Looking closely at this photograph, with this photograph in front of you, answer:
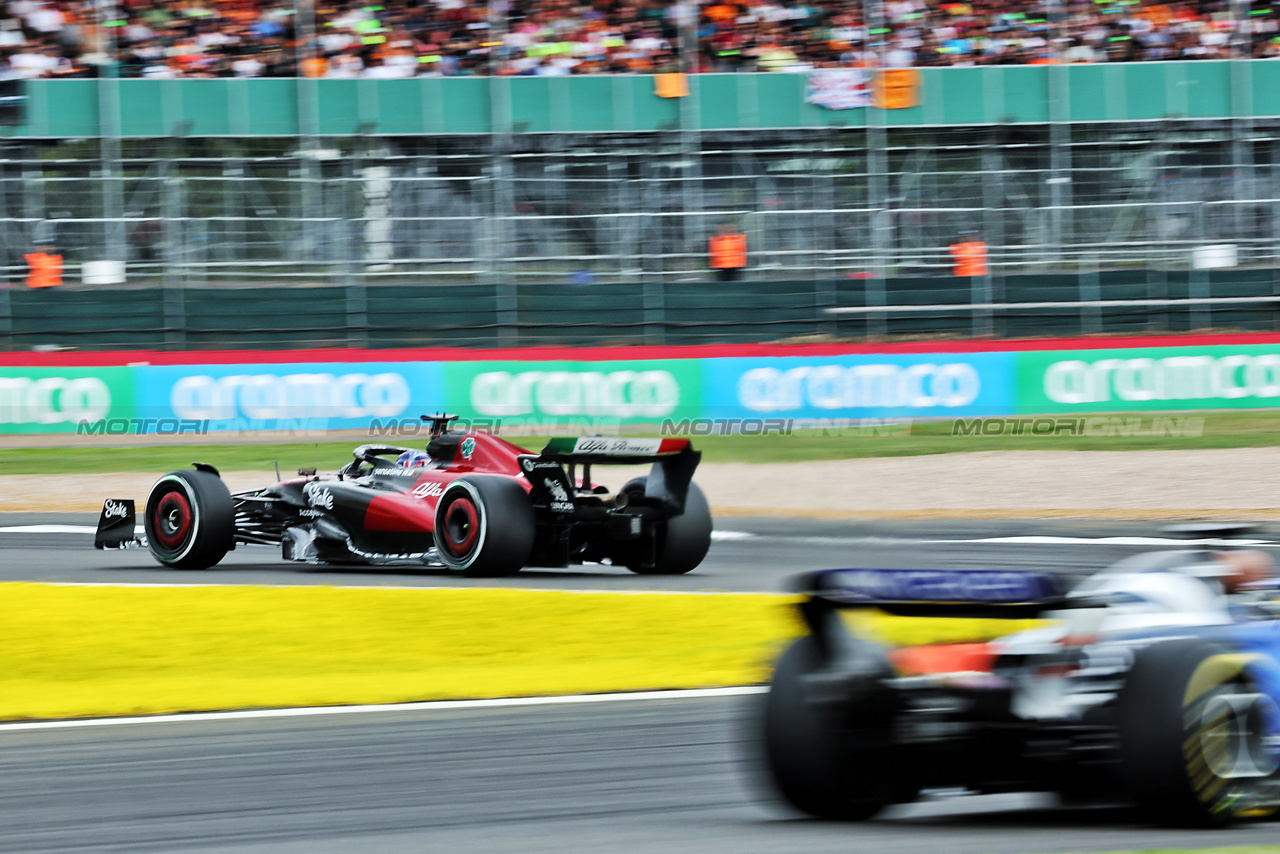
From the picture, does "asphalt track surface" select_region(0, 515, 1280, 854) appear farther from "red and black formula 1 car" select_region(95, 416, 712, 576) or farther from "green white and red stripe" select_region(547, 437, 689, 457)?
"red and black formula 1 car" select_region(95, 416, 712, 576)

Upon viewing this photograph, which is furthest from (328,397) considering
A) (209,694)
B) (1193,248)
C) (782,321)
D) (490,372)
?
(209,694)

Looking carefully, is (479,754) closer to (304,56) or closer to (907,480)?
(907,480)

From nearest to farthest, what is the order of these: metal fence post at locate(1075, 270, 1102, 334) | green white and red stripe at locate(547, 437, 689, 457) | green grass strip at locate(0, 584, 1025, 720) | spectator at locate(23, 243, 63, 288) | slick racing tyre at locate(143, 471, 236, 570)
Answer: green grass strip at locate(0, 584, 1025, 720)
green white and red stripe at locate(547, 437, 689, 457)
slick racing tyre at locate(143, 471, 236, 570)
spectator at locate(23, 243, 63, 288)
metal fence post at locate(1075, 270, 1102, 334)

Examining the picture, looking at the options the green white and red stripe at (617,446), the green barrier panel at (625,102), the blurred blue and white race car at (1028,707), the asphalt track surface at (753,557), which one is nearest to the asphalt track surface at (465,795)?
the blurred blue and white race car at (1028,707)

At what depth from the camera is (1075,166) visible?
24.0 m

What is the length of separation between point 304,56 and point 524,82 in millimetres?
3153

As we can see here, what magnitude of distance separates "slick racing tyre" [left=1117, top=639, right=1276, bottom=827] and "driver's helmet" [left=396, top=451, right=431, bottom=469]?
25.0 feet

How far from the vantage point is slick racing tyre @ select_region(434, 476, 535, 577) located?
33.8ft

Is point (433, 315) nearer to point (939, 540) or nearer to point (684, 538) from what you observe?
point (939, 540)

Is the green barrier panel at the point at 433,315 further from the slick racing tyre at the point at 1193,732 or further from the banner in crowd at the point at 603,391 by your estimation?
the slick racing tyre at the point at 1193,732

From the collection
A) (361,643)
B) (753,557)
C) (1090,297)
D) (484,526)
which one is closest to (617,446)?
(484,526)

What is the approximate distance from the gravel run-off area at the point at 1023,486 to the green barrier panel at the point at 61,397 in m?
1.47

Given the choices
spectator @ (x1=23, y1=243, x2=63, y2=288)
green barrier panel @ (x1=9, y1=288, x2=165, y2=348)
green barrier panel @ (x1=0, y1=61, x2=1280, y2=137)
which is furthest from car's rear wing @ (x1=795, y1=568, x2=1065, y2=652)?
green barrier panel @ (x1=0, y1=61, x2=1280, y2=137)

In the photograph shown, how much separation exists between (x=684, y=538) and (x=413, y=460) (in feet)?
6.11
